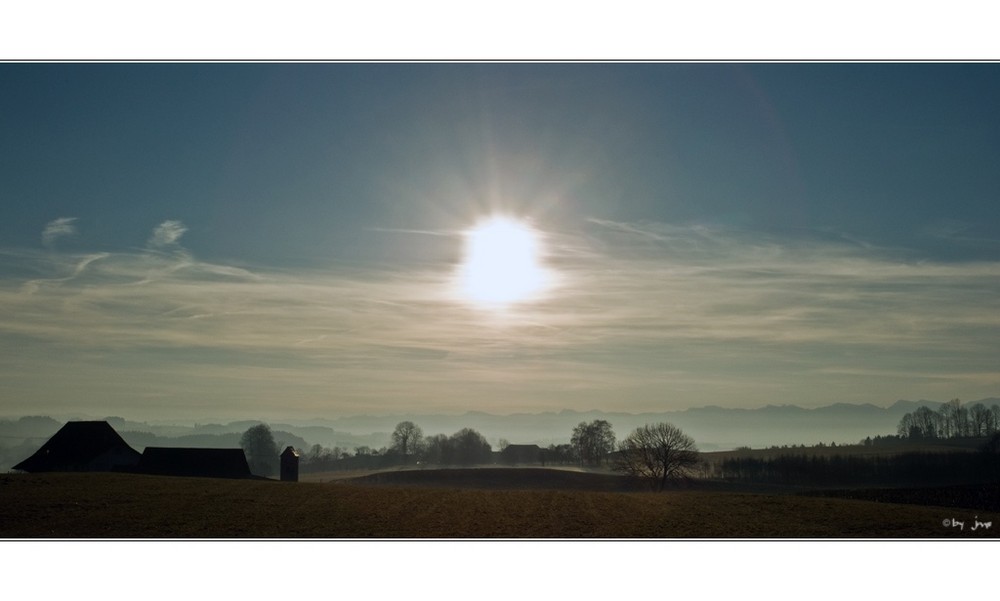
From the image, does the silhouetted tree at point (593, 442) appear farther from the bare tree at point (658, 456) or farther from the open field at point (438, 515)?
the open field at point (438, 515)

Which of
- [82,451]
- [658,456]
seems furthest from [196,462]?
[658,456]

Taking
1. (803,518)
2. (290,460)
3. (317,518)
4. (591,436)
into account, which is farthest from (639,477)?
(317,518)

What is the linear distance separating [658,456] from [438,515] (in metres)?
45.3

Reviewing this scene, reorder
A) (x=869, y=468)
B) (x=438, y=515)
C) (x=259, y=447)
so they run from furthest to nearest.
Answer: (x=259, y=447) < (x=869, y=468) < (x=438, y=515)

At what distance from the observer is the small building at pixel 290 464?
84.0m

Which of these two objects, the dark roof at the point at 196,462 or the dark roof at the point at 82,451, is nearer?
the dark roof at the point at 82,451

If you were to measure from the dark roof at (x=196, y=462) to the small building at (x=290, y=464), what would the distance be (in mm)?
3645

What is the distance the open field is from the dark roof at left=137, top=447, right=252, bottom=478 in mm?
31763

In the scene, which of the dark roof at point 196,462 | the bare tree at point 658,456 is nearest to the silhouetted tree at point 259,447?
A: the dark roof at point 196,462

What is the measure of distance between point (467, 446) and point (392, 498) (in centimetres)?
5851

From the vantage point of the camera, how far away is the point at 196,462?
85375mm

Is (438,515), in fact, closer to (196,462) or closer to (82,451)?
(196,462)

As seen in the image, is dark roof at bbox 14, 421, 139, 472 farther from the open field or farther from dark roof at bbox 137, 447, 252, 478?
the open field

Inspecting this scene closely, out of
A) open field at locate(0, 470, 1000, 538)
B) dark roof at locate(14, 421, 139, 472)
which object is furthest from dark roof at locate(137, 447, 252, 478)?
open field at locate(0, 470, 1000, 538)
